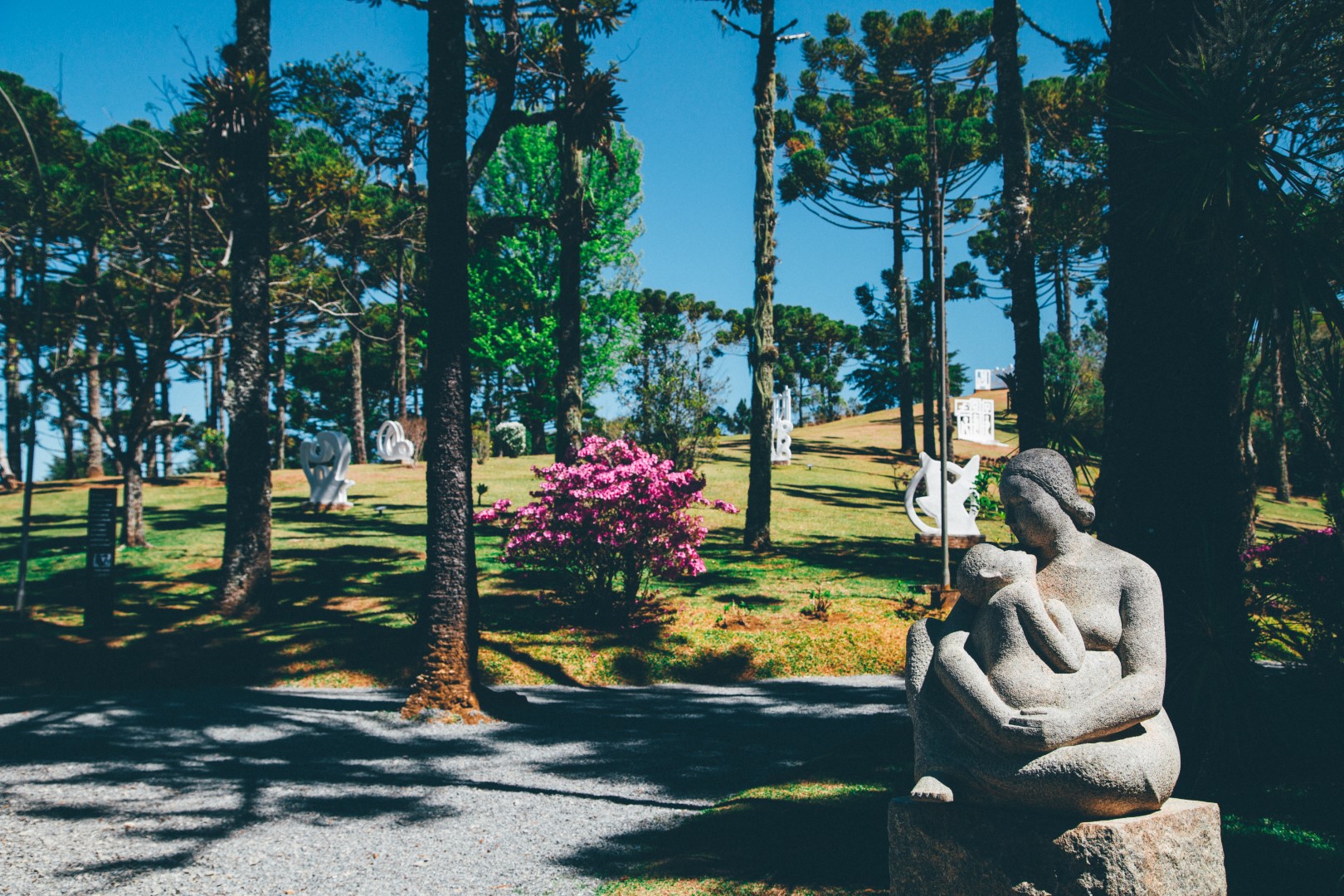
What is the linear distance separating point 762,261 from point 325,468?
11.6m

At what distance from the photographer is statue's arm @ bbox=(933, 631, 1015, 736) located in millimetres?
2746

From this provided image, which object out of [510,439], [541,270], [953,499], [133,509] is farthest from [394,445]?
[953,499]

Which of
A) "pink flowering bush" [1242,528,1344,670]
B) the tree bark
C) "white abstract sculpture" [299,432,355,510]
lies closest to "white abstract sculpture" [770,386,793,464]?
"white abstract sculpture" [299,432,355,510]

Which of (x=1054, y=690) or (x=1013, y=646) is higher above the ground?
(x=1013, y=646)

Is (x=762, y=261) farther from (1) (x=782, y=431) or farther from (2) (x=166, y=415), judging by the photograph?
(2) (x=166, y=415)

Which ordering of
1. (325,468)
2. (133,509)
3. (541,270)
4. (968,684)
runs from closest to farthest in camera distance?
(968,684) → (133,509) → (325,468) → (541,270)

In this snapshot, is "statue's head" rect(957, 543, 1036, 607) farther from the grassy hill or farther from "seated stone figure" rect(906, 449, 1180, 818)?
the grassy hill

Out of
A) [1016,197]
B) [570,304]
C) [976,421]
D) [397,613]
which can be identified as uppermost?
[1016,197]

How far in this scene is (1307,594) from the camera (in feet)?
18.5

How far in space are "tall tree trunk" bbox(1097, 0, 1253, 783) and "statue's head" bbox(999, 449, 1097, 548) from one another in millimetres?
2623

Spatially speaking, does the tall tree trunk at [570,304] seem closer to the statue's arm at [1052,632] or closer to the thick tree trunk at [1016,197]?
the thick tree trunk at [1016,197]

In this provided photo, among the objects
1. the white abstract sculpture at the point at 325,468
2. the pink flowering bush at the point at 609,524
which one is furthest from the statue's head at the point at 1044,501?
the white abstract sculpture at the point at 325,468

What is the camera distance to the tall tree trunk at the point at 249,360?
10859 mm

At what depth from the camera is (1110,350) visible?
5980mm
